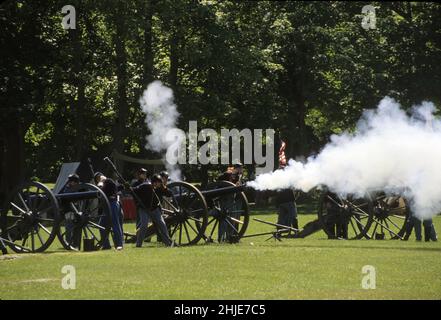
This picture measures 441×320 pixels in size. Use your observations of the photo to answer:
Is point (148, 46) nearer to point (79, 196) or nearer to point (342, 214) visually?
point (342, 214)

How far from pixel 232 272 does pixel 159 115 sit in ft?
62.5

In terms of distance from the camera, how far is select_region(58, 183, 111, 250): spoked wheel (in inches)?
744

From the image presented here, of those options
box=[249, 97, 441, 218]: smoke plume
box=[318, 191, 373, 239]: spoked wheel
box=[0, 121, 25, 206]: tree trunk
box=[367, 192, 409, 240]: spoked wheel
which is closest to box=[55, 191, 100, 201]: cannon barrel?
box=[249, 97, 441, 218]: smoke plume

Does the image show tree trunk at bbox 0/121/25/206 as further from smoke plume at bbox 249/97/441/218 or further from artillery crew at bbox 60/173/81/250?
smoke plume at bbox 249/97/441/218

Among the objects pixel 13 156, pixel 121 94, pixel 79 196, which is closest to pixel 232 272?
pixel 79 196

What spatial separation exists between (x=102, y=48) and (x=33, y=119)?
3636mm

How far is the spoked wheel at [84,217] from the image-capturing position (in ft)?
62.0

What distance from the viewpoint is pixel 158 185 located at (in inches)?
774

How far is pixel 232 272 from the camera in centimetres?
1463

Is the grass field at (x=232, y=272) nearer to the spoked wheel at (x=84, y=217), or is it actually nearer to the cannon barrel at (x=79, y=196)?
the spoked wheel at (x=84, y=217)

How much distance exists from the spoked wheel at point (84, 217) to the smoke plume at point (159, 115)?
12740 mm

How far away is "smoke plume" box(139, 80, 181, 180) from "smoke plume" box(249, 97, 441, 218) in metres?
12.5
